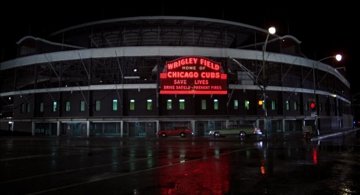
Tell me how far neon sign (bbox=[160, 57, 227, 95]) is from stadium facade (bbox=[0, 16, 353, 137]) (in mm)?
147

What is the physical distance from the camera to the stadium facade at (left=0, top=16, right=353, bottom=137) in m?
50.4

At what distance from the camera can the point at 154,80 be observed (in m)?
52.6

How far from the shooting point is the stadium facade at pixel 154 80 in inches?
1984

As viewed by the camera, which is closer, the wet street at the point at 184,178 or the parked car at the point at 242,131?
the wet street at the point at 184,178

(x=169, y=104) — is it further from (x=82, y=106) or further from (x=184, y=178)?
(x=184, y=178)

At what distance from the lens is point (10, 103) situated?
69.8 metres

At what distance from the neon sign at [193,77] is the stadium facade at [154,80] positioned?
147 millimetres

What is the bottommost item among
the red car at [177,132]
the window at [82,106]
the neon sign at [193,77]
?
the red car at [177,132]

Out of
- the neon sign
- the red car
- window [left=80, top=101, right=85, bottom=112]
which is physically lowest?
the red car

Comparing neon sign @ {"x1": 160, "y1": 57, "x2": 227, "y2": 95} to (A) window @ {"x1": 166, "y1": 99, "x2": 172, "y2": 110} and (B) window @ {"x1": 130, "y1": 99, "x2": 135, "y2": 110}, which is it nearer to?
(A) window @ {"x1": 166, "y1": 99, "x2": 172, "y2": 110}

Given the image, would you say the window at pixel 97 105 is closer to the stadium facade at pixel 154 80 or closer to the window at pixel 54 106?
the stadium facade at pixel 154 80

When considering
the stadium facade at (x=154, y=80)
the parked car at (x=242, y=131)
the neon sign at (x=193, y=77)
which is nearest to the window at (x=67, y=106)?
the stadium facade at (x=154, y=80)

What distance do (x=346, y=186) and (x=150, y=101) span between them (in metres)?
42.7

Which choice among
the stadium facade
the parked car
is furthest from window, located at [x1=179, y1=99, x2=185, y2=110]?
the parked car
